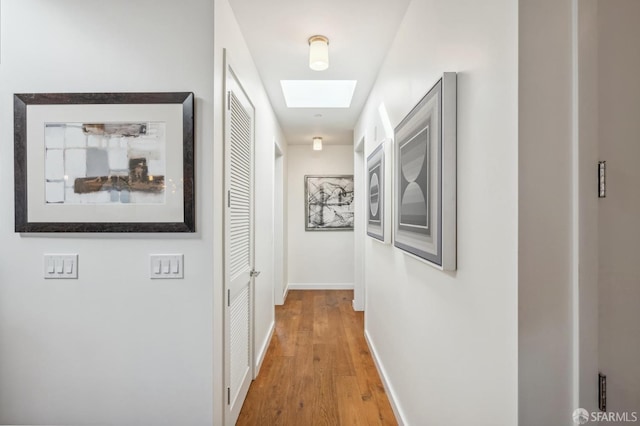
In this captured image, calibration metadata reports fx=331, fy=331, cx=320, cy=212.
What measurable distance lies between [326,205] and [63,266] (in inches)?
163

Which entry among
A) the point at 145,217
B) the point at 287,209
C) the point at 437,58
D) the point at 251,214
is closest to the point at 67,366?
the point at 145,217

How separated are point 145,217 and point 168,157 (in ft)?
1.03

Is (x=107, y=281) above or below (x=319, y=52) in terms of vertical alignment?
below

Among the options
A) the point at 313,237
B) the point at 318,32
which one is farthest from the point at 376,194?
the point at 313,237

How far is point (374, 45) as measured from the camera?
7.70 ft

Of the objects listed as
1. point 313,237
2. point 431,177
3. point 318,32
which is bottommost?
point 313,237

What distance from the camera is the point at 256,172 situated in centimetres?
280

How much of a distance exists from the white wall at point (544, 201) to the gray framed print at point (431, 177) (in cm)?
39

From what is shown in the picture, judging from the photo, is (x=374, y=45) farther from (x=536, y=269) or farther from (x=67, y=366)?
(x=67, y=366)

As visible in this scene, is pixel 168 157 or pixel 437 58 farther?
pixel 168 157

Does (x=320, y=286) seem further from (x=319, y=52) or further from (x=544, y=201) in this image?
(x=544, y=201)

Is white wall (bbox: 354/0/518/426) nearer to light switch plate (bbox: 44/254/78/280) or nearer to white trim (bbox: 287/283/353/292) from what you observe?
light switch plate (bbox: 44/254/78/280)

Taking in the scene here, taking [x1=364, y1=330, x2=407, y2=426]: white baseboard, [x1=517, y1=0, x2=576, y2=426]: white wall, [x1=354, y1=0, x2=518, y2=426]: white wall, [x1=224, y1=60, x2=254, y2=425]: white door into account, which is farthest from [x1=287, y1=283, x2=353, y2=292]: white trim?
[x1=517, y1=0, x2=576, y2=426]: white wall

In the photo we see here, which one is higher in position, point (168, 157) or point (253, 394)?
point (168, 157)
